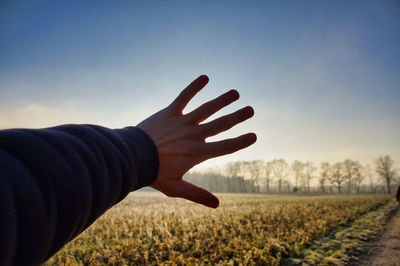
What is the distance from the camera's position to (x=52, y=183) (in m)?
0.66

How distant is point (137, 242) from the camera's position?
237 inches

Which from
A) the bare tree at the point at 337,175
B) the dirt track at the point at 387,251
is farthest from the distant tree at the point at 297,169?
the dirt track at the point at 387,251

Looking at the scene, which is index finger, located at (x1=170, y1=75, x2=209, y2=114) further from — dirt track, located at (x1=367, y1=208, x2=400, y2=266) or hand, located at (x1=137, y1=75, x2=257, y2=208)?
dirt track, located at (x1=367, y1=208, x2=400, y2=266)

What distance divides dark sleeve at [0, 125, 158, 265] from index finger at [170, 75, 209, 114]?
1.58 feet

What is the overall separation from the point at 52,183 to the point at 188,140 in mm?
730

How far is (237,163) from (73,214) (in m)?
105

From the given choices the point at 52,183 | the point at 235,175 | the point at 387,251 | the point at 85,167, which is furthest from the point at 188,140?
the point at 235,175

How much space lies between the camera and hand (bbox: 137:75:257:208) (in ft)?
4.01

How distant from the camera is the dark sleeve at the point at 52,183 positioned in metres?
0.56

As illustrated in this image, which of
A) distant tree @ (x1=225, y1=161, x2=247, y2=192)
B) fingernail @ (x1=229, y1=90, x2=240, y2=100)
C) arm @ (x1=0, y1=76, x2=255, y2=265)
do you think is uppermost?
fingernail @ (x1=229, y1=90, x2=240, y2=100)

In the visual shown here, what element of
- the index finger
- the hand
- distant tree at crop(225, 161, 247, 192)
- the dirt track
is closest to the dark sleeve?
the hand

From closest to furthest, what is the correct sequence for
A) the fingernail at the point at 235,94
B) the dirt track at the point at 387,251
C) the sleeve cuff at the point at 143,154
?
the sleeve cuff at the point at 143,154 → the fingernail at the point at 235,94 → the dirt track at the point at 387,251

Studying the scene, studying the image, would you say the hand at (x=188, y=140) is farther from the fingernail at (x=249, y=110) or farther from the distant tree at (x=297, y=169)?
the distant tree at (x=297, y=169)

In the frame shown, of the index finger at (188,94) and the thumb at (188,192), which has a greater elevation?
the index finger at (188,94)
